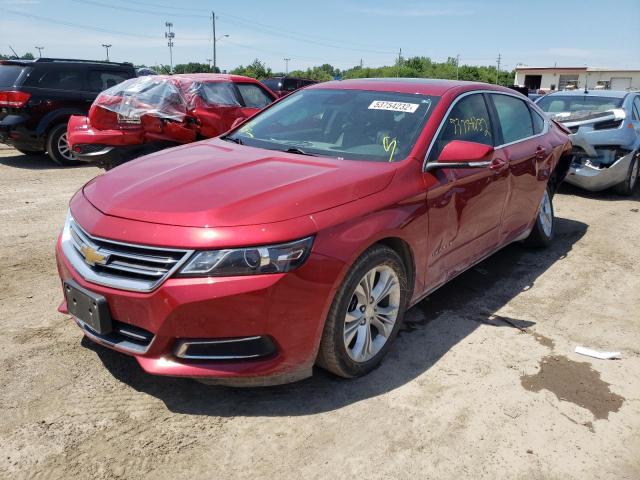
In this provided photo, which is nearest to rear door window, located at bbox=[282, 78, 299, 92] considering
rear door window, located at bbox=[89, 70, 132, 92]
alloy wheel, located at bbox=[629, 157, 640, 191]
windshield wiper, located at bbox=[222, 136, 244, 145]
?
rear door window, located at bbox=[89, 70, 132, 92]

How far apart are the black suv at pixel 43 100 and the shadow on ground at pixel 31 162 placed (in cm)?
22

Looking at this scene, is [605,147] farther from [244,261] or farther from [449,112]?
[244,261]

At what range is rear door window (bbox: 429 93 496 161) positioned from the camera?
3.55 m

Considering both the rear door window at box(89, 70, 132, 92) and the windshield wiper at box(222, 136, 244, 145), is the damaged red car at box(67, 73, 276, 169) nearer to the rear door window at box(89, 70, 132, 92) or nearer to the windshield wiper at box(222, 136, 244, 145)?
the rear door window at box(89, 70, 132, 92)

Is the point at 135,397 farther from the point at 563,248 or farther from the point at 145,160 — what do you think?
the point at 563,248

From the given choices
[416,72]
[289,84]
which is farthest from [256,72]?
[289,84]

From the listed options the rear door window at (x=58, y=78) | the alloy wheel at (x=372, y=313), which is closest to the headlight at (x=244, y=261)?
the alloy wheel at (x=372, y=313)

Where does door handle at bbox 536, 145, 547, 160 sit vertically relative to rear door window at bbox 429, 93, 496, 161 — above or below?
below

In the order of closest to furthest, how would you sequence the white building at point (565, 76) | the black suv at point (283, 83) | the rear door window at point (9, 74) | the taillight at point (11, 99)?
the taillight at point (11, 99)
the rear door window at point (9, 74)
the black suv at point (283, 83)
the white building at point (565, 76)

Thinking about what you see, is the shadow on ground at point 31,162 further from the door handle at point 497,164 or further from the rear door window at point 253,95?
the door handle at point 497,164

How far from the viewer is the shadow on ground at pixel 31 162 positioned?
9.49 meters

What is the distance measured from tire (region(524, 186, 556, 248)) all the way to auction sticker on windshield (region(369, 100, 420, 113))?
223 cm

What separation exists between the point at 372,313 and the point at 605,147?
6.49 m

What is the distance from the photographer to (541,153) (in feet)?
16.1
